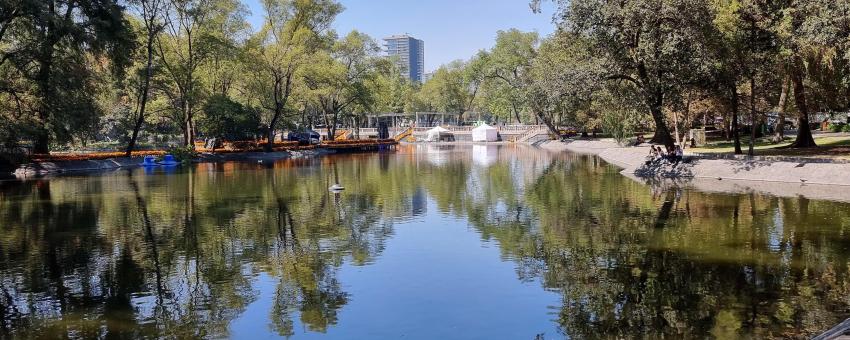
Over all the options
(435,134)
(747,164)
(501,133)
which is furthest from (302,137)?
(747,164)

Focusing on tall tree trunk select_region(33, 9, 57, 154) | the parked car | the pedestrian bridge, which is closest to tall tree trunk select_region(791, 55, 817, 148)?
tall tree trunk select_region(33, 9, 57, 154)

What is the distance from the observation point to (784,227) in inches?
810

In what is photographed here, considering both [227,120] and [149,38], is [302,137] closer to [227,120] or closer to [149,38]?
[227,120]

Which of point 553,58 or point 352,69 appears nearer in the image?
point 553,58

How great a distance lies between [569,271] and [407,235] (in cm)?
691

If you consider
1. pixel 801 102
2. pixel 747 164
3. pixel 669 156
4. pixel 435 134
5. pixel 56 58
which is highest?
pixel 56 58

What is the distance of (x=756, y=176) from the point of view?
34.4 metres

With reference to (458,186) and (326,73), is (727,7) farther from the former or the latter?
(326,73)

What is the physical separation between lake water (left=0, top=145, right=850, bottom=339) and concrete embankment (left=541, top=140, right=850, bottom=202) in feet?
9.31

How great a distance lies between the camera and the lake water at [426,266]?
465 inches

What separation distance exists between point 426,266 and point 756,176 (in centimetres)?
2487

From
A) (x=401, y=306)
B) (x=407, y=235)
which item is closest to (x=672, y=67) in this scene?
(x=407, y=235)

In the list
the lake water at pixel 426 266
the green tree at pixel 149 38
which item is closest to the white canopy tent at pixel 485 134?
the green tree at pixel 149 38

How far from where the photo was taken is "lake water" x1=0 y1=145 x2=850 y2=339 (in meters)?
11.8
